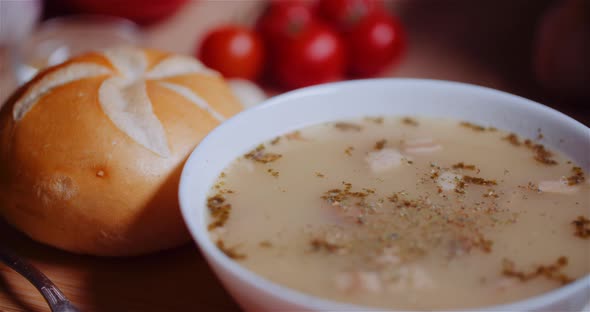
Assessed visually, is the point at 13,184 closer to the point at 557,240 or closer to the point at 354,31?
the point at 557,240

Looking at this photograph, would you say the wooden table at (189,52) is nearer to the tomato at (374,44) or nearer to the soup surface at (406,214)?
the tomato at (374,44)

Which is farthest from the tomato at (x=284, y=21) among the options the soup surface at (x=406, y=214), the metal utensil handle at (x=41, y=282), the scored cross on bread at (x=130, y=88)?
the metal utensil handle at (x=41, y=282)

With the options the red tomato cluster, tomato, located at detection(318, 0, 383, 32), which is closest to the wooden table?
the red tomato cluster

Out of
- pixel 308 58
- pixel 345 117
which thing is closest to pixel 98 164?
pixel 345 117

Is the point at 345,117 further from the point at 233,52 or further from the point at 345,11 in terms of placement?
the point at 345,11

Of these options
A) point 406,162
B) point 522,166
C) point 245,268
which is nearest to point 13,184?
point 245,268
